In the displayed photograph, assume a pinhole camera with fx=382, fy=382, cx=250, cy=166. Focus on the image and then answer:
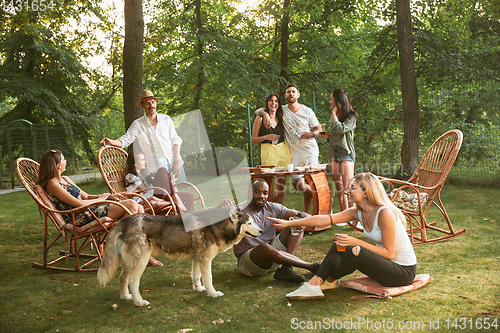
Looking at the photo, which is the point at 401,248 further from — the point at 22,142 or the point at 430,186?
the point at 22,142

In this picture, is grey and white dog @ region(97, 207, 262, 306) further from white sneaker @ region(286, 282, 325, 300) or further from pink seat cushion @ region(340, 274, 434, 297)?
pink seat cushion @ region(340, 274, 434, 297)

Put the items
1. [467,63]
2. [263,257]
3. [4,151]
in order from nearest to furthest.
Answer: [263,257] → [467,63] → [4,151]

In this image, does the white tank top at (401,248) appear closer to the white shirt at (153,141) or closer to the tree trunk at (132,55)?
the white shirt at (153,141)

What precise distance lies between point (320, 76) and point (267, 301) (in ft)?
33.0

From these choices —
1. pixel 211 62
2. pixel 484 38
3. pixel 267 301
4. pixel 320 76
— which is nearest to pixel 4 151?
pixel 211 62

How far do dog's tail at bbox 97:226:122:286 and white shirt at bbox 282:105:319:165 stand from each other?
2.96 m

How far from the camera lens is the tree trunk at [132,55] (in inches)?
233

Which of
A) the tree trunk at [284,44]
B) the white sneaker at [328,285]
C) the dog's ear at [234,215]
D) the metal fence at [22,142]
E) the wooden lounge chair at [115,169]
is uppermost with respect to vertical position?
the tree trunk at [284,44]

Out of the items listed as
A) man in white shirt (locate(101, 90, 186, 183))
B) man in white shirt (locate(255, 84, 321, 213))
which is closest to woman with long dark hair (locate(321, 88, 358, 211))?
man in white shirt (locate(255, 84, 321, 213))

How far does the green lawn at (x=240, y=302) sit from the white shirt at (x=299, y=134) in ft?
4.56

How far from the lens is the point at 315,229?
4984mm

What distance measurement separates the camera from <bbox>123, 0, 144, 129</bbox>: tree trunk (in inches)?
233

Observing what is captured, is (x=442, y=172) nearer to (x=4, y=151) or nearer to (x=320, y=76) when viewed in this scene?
(x=320, y=76)

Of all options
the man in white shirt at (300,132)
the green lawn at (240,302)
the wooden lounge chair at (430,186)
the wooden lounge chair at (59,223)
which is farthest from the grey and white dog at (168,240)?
the man in white shirt at (300,132)
